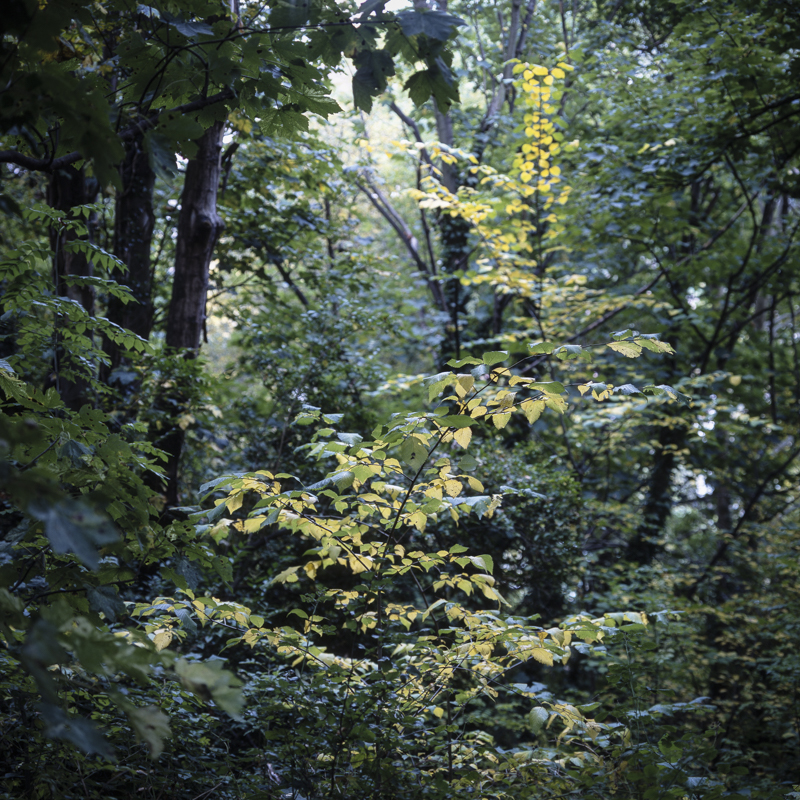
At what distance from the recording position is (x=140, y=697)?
212cm

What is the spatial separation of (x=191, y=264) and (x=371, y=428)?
2.07m

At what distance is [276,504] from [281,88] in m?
1.42

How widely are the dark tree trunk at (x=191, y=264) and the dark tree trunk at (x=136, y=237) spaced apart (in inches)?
28.6

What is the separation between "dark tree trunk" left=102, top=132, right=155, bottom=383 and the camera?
4621mm

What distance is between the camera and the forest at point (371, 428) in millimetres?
1689

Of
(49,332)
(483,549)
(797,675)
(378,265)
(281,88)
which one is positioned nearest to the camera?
(281,88)

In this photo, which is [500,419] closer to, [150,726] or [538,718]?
[538,718]

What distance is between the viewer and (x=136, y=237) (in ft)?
15.6

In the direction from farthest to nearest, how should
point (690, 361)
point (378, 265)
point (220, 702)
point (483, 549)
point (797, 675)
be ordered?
point (690, 361), point (378, 265), point (483, 549), point (797, 675), point (220, 702)

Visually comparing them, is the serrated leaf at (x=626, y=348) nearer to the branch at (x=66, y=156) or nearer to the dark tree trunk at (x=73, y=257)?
the branch at (x=66, y=156)

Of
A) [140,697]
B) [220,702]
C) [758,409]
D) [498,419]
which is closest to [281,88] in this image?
[498,419]

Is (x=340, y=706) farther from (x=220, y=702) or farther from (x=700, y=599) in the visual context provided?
(x=700, y=599)

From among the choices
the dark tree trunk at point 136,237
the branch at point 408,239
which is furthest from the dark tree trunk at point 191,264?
the branch at point 408,239

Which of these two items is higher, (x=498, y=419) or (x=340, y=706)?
(x=498, y=419)
